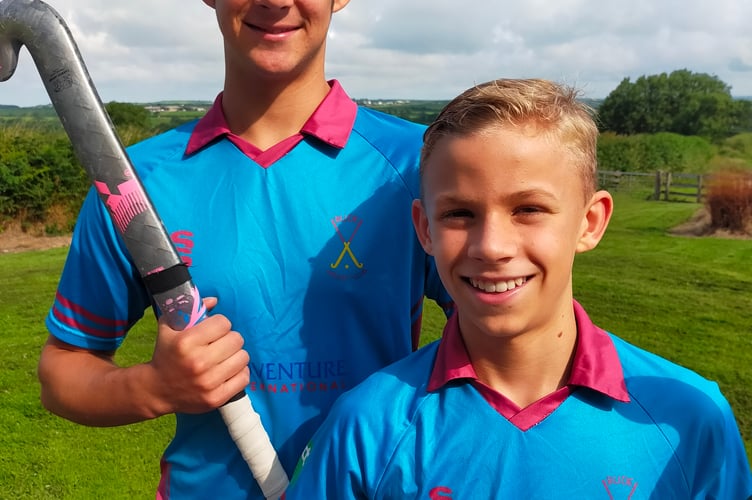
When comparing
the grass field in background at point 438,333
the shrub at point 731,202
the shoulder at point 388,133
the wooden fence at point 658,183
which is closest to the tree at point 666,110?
the wooden fence at point 658,183

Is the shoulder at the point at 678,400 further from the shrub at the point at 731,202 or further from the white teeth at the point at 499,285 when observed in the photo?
the shrub at the point at 731,202

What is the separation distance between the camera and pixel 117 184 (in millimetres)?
1685

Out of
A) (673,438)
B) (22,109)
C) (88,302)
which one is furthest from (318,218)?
(22,109)

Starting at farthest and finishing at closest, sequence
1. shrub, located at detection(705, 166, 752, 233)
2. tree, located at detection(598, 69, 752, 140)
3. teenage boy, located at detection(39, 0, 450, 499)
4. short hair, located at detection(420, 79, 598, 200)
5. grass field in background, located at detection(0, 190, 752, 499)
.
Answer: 1. tree, located at detection(598, 69, 752, 140)
2. shrub, located at detection(705, 166, 752, 233)
3. grass field in background, located at detection(0, 190, 752, 499)
4. teenage boy, located at detection(39, 0, 450, 499)
5. short hair, located at detection(420, 79, 598, 200)

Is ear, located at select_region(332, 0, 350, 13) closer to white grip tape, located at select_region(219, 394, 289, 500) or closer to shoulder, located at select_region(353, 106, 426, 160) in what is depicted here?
shoulder, located at select_region(353, 106, 426, 160)

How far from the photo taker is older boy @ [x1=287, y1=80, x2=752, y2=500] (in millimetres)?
1515

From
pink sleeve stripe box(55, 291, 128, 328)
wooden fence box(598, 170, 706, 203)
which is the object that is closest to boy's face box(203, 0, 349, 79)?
pink sleeve stripe box(55, 291, 128, 328)

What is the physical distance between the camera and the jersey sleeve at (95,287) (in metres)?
1.77

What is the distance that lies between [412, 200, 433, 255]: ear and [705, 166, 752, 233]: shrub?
15.2m

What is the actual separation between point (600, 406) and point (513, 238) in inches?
16.9

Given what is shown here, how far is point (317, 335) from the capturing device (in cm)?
175

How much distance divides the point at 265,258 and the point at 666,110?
56.2m

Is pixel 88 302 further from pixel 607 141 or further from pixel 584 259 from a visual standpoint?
pixel 607 141

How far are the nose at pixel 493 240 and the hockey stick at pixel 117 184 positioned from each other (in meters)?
0.65
